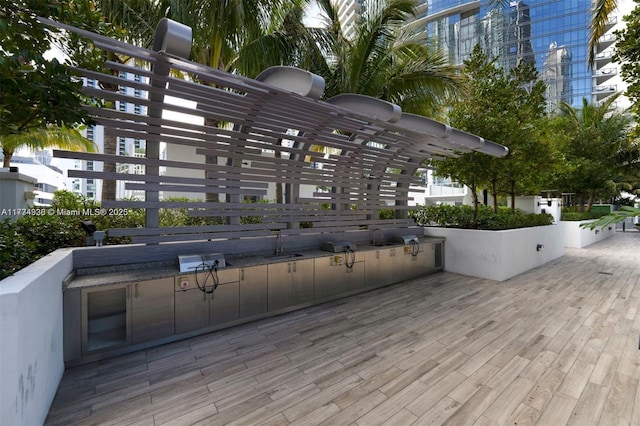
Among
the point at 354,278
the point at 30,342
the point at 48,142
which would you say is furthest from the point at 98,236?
the point at 48,142

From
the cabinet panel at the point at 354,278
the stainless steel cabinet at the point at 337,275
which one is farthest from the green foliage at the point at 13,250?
the cabinet panel at the point at 354,278

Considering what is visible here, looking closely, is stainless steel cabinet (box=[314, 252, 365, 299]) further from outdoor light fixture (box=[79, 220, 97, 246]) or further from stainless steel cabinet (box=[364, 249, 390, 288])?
outdoor light fixture (box=[79, 220, 97, 246])

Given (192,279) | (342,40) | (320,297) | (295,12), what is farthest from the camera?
(342,40)

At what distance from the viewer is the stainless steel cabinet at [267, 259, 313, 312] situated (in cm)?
427

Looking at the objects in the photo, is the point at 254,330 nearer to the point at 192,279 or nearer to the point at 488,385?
the point at 192,279

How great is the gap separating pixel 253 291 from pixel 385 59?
6287mm

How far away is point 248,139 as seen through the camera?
430 cm

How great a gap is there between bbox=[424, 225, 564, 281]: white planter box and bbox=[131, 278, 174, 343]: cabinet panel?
6.27m

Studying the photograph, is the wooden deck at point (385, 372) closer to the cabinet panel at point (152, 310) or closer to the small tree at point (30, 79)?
the cabinet panel at point (152, 310)

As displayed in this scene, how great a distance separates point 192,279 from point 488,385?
333 centimetres

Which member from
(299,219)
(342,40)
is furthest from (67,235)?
(342,40)

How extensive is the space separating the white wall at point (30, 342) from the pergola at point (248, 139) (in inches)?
46.9

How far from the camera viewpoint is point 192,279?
11.6 feet

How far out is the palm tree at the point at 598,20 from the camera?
5926 millimetres
